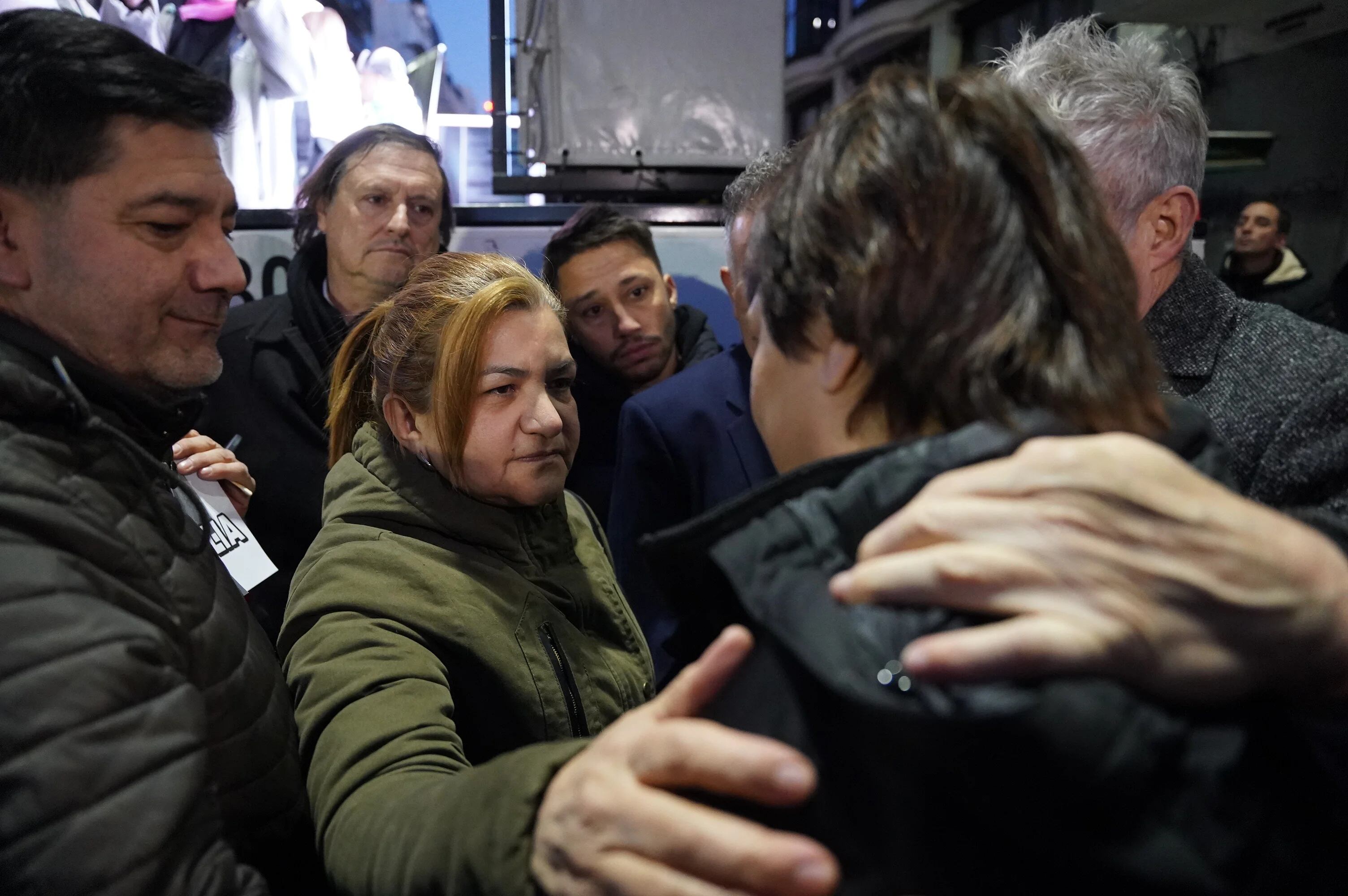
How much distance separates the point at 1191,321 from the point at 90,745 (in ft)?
5.34

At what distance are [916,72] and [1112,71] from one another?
1.02 m

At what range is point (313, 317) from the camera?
2439mm

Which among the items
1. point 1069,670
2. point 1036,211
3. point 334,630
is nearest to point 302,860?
point 334,630

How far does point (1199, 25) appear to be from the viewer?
704 cm

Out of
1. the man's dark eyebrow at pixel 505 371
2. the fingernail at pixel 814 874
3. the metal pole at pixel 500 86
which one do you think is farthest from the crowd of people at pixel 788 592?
the metal pole at pixel 500 86

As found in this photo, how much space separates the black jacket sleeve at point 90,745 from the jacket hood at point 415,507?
0.57 meters

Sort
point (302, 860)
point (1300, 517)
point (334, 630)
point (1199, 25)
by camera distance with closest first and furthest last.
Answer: point (1300, 517)
point (302, 860)
point (334, 630)
point (1199, 25)

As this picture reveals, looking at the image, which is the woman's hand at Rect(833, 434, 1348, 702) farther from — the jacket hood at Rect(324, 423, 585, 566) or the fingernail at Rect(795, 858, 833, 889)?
the jacket hood at Rect(324, 423, 585, 566)

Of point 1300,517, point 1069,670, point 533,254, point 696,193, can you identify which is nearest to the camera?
point 1069,670

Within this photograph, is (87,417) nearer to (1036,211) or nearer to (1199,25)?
(1036,211)

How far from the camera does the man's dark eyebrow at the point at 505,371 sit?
1593 millimetres

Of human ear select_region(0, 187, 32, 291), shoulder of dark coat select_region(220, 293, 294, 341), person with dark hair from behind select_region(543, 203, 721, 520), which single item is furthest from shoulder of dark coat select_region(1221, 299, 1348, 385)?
shoulder of dark coat select_region(220, 293, 294, 341)

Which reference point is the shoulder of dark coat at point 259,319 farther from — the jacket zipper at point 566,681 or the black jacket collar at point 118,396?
the jacket zipper at point 566,681

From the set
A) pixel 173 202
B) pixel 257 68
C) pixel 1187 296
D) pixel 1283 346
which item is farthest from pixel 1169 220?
pixel 257 68
